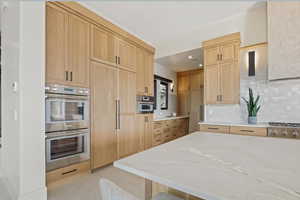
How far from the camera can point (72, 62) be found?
90.3 inches

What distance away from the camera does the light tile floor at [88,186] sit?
1.88 metres

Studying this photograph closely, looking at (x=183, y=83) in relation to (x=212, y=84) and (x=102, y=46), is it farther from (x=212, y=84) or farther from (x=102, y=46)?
(x=102, y=46)

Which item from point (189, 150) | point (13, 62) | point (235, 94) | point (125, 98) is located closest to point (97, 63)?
point (125, 98)

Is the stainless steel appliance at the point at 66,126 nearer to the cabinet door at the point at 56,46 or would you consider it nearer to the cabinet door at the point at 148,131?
the cabinet door at the point at 56,46

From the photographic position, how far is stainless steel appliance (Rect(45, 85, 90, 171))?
200 cm

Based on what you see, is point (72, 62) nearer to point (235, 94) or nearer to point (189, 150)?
point (189, 150)

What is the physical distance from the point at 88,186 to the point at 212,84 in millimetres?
2983

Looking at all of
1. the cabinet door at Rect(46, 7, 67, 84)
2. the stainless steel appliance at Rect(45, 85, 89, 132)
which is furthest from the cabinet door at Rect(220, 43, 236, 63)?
the cabinet door at Rect(46, 7, 67, 84)

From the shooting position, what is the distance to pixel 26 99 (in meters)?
1.64

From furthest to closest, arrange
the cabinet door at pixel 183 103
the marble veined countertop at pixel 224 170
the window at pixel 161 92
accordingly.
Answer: the cabinet door at pixel 183 103 < the window at pixel 161 92 < the marble veined countertop at pixel 224 170

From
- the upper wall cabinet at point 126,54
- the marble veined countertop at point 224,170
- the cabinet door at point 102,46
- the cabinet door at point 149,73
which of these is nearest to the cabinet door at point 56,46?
the cabinet door at point 102,46

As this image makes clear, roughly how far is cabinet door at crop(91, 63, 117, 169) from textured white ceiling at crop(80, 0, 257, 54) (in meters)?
1.02

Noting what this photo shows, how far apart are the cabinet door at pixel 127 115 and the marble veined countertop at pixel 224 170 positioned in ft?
6.63

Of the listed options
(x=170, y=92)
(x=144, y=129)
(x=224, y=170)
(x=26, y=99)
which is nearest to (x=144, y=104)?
(x=144, y=129)
